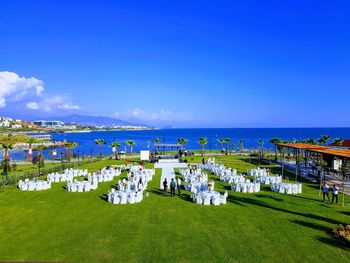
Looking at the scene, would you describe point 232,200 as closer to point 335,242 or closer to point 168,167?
point 335,242

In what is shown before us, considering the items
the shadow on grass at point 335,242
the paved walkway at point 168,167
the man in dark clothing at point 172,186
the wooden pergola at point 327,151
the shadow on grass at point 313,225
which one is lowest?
the paved walkway at point 168,167

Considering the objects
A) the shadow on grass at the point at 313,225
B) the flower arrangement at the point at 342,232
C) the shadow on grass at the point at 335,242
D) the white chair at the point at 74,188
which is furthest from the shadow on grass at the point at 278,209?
the white chair at the point at 74,188

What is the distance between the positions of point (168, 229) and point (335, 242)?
24.8 feet

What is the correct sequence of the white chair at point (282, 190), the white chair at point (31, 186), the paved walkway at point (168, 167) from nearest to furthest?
the white chair at point (282, 190) → the white chair at point (31, 186) → the paved walkway at point (168, 167)

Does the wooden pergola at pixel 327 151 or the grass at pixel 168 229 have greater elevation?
the wooden pergola at pixel 327 151

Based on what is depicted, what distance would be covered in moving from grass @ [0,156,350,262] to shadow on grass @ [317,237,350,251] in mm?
37

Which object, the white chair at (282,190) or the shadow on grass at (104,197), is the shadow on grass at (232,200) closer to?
the white chair at (282,190)

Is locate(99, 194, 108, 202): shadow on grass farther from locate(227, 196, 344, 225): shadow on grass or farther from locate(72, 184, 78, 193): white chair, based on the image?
locate(227, 196, 344, 225): shadow on grass

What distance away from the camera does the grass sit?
1185cm

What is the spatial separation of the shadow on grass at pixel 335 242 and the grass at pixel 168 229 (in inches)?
1.5

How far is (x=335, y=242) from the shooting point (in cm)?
1330

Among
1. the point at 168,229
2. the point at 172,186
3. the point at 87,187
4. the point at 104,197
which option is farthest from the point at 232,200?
the point at 87,187

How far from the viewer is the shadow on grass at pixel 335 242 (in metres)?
12.8

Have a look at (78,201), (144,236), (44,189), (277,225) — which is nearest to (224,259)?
(144,236)
